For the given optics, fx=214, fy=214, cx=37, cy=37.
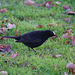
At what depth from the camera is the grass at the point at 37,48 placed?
4.27m

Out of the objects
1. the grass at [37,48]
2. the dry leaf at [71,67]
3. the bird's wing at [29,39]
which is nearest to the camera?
the dry leaf at [71,67]

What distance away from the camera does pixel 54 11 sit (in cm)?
704

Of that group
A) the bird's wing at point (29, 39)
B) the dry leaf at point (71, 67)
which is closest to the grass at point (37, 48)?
the dry leaf at point (71, 67)

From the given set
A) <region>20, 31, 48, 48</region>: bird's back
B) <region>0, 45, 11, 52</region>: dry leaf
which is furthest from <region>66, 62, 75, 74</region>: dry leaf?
<region>0, 45, 11, 52</region>: dry leaf

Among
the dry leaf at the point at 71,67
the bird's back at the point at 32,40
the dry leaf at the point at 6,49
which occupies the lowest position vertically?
the dry leaf at the point at 6,49

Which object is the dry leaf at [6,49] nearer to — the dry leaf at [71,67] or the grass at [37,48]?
the grass at [37,48]

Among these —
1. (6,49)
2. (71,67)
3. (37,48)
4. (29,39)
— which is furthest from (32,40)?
(71,67)

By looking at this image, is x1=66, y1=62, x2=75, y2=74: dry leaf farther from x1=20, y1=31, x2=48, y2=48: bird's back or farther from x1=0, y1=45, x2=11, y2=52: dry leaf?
x1=0, y1=45, x2=11, y2=52: dry leaf

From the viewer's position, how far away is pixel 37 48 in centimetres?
535

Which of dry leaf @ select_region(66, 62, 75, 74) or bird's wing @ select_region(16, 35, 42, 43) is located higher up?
bird's wing @ select_region(16, 35, 42, 43)

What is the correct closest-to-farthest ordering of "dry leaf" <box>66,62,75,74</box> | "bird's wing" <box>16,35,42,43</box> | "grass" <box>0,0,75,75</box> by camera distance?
"dry leaf" <box>66,62,75,74</box>
"grass" <box>0,0,75,75</box>
"bird's wing" <box>16,35,42,43</box>

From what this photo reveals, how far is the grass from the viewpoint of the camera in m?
4.27

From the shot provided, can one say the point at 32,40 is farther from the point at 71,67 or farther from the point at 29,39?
the point at 71,67

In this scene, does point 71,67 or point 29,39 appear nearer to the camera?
point 71,67
